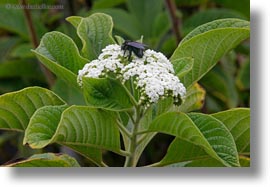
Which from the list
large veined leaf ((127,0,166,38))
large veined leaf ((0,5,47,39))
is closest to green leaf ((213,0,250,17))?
large veined leaf ((127,0,166,38))

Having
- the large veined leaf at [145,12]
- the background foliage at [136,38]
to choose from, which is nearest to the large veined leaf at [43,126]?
the background foliage at [136,38]

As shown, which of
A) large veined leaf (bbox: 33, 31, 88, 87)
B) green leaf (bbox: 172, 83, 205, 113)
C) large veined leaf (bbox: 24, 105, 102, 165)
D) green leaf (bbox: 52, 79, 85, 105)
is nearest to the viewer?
large veined leaf (bbox: 24, 105, 102, 165)

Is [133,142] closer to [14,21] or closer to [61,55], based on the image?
[61,55]

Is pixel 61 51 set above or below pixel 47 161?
above

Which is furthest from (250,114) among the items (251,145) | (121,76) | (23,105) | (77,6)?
(77,6)

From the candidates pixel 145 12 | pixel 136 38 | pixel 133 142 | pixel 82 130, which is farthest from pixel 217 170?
pixel 145 12

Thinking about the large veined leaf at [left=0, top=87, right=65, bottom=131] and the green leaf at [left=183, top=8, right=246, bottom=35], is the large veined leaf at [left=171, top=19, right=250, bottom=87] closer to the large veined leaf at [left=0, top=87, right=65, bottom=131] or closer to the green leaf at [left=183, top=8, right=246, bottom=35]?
the large veined leaf at [left=0, top=87, right=65, bottom=131]

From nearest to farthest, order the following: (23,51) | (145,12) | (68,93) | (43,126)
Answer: (43,126) < (68,93) < (23,51) < (145,12)
